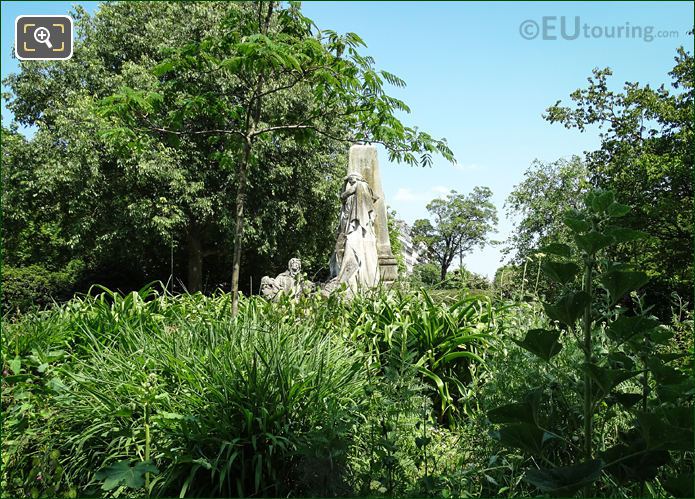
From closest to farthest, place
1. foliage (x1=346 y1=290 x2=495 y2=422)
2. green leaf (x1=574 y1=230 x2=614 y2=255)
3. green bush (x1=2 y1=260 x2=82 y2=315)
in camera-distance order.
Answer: green leaf (x1=574 y1=230 x2=614 y2=255)
foliage (x1=346 y1=290 x2=495 y2=422)
green bush (x1=2 y1=260 x2=82 y2=315)

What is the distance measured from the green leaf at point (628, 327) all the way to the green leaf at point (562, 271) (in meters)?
0.18

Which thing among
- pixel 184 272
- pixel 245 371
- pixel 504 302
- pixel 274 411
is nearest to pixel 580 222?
pixel 274 411

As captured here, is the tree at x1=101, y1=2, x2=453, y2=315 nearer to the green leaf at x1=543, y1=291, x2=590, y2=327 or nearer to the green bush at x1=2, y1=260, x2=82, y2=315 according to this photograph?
the green leaf at x1=543, y1=291, x2=590, y2=327

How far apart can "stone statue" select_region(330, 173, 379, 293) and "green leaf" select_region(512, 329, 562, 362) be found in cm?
747

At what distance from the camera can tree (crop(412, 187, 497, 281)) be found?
1804 inches

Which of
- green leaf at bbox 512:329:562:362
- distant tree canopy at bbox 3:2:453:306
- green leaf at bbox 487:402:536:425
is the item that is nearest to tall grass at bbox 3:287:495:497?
green leaf at bbox 487:402:536:425

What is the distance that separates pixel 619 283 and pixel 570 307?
0.18 m

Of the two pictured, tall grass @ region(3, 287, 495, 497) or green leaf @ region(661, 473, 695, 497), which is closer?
green leaf @ region(661, 473, 695, 497)

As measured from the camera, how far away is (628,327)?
1488 millimetres

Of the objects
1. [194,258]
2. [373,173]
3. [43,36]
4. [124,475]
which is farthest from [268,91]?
[194,258]

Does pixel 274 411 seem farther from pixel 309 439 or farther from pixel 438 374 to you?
pixel 438 374

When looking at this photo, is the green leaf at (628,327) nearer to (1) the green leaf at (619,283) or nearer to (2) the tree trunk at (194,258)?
(1) the green leaf at (619,283)

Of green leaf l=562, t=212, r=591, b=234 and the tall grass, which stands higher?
green leaf l=562, t=212, r=591, b=234

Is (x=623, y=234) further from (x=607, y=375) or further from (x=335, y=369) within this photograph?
(x=335, y=369)
